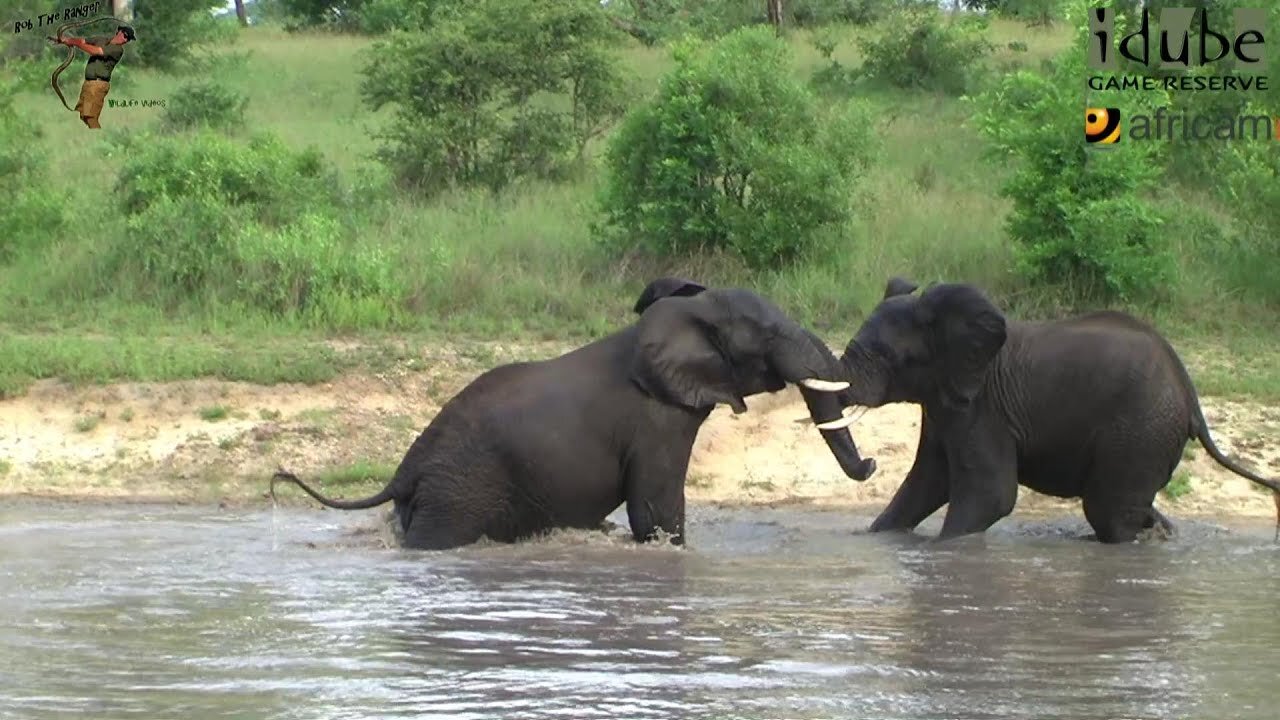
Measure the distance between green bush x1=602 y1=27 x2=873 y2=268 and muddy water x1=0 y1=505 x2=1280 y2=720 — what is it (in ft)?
15.9

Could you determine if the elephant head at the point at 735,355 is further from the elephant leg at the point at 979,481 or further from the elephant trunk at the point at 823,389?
the elephant leg at the point at 979,481

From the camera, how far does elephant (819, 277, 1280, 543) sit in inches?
448

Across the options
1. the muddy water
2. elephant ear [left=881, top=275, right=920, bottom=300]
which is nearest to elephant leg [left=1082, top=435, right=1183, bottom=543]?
the muddy water

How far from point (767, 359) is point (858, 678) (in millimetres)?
3305

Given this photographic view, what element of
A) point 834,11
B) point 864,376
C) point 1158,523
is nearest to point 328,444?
point 864,376

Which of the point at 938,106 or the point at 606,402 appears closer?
the point at 606,402

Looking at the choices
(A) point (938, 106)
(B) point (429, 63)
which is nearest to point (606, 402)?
(B) point (429, 63)

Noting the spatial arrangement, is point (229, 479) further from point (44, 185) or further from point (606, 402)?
point (44, 185)

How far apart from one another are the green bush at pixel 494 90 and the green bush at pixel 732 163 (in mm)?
3133

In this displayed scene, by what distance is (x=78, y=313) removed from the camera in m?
15.8

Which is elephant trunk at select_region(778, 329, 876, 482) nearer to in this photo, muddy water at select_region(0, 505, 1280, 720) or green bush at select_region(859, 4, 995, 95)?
muddy water at select_region(0, 505, 1280, 720)

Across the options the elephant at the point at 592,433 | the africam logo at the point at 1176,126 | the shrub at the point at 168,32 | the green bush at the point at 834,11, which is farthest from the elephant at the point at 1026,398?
the green bush at the point at 834,11

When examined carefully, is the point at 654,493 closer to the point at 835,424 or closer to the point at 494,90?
the point at 835,424

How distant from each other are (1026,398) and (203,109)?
603 inches
